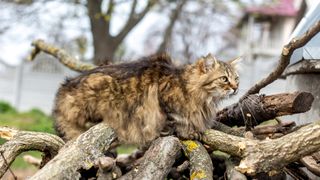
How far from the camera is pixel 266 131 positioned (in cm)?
461

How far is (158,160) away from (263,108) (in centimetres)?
106

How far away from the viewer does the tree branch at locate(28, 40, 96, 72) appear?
22.7 ft

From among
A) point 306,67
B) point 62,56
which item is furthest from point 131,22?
point 306,67

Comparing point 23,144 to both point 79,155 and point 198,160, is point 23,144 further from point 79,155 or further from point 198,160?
point 198,160

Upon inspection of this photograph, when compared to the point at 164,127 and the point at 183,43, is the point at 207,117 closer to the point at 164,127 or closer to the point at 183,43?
the point at 164,127

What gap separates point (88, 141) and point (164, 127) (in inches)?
27.5

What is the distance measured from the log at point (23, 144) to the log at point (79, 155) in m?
0.21

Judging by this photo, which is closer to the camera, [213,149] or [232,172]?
[232,172]

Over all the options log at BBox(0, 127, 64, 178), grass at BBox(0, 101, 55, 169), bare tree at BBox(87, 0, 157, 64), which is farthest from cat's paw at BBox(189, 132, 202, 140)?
bare tree at BBox(87, 0, 157, 64)

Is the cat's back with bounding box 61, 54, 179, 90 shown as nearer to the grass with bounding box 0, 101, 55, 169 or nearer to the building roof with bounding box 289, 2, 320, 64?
the building roof with bounding box 289, 2, 320, 64

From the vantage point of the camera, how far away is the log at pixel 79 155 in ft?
11.3

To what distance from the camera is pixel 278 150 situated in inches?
145

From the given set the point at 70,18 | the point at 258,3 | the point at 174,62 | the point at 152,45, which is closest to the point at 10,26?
the point at 70,18

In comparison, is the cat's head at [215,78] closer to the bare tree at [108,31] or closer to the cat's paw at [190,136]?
the cat's paw at [190,136]
